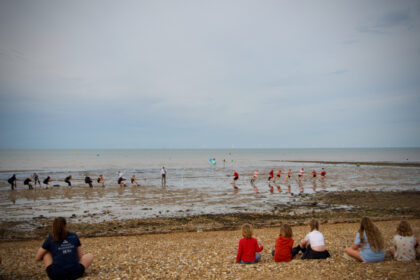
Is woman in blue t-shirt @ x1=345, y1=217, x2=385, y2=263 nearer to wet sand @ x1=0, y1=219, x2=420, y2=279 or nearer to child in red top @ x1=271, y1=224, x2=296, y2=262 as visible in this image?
wet sand @ x1=0, y1=219, x2=420, y2=279

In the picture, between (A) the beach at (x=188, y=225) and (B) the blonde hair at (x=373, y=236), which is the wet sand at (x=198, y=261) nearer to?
(A) the beach at (x=188, y=225)

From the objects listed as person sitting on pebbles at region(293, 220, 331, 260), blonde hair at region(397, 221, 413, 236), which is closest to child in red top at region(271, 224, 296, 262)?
person sitting on pebbles at region(293, 220, 331, 260)

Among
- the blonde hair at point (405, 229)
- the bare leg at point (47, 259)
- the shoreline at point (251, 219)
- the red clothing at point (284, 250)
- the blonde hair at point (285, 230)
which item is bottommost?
the shoreline at point (251, 219)

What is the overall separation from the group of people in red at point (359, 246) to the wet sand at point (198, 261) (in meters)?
0.20

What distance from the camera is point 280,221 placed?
14883mm

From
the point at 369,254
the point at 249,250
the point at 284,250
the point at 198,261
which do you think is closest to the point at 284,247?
the point at 284,250

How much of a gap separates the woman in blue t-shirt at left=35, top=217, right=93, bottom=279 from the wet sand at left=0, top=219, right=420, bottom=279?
2.59 ft

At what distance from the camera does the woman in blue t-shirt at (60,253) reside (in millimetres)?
6121

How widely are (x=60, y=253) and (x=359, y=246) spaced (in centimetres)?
713

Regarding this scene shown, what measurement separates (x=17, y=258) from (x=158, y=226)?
20.4 feet

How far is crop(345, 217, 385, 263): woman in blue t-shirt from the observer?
6508 mm

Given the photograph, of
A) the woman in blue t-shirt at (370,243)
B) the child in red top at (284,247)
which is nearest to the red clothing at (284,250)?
the child in red top at (284,247)

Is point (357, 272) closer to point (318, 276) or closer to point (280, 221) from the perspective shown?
point (318, 276)

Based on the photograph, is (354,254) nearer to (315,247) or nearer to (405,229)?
(315,247)
